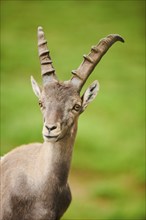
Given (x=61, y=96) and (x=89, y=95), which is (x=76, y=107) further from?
(x=89, y=95)

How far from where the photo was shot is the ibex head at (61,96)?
17.9m

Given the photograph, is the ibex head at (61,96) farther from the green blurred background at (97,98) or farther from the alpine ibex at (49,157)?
the green blurred background at (97,98)

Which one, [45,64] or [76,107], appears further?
[45,64]

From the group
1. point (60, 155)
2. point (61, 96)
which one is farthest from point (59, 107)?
point (60, 155)

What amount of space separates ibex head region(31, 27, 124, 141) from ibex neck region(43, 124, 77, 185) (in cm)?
26

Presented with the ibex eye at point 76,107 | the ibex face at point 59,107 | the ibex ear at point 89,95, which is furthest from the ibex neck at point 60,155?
the ibex ear at point 89,95

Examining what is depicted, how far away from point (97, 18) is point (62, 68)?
15.3 meters

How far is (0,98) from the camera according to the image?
157ft

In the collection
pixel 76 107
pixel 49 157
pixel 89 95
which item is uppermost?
pixel 89 95

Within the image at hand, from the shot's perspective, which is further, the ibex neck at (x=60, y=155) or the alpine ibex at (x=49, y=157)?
the ibex neck at (x=60, y=155)

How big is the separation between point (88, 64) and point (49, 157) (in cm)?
216

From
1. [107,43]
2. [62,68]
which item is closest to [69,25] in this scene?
[62,68]

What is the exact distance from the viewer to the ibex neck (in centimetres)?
1847

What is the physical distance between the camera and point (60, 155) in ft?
61.1
